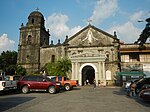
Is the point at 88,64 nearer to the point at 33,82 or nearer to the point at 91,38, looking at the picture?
the point at 91,38

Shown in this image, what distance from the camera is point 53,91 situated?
Answer: 17047mm

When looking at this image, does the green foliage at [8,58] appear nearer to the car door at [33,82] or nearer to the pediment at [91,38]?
the pediment at [91,38]

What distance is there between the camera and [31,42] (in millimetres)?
39469

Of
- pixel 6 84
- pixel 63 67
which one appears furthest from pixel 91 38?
pixel 6 84

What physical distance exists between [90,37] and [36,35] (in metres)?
12.1

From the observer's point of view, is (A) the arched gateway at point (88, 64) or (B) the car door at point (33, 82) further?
(A) the arched gateway at point (88, 64)

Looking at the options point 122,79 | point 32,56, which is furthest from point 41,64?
point 122,79

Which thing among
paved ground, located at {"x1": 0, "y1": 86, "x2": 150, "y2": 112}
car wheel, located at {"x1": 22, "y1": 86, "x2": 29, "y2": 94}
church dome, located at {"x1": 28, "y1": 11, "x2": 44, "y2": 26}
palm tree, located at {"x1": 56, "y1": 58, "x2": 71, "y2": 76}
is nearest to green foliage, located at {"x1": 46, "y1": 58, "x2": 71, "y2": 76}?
palm tree, located at {"x1": 56, "y1": 58, "x2": 71, "y2": 76}

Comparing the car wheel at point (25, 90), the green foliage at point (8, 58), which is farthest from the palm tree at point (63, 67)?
the green foliage at point (8, 58)

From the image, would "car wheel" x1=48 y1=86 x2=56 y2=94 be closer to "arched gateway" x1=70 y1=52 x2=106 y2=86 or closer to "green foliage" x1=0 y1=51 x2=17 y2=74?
"arched gateway" x1=70 y1=52 x2=106 y2=86

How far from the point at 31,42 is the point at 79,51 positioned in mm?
11325

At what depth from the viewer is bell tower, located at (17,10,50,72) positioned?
127 feet

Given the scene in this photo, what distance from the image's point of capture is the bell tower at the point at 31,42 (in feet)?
127

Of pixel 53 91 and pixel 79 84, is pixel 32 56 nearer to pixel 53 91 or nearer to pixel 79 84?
pixel 79 84
